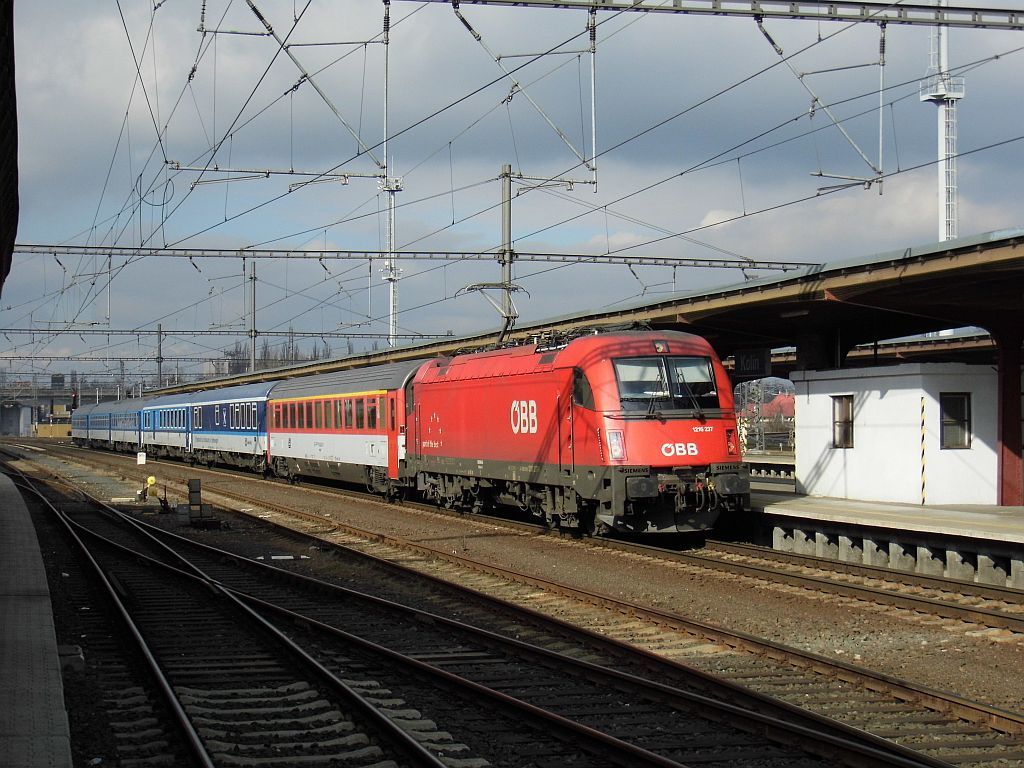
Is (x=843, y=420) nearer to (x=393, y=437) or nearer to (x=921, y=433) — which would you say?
(x=921, y=433)

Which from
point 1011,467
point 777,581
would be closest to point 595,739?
point 777,581

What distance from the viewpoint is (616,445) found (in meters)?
16.5

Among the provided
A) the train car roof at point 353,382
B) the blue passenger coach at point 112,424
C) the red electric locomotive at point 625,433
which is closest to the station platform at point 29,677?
the red electric locomotive at point 625,433

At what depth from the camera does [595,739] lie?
7102 mm

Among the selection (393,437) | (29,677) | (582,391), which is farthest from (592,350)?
(29,677)

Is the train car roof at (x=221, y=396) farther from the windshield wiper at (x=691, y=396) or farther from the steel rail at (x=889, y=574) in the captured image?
the steel rail at (x=889, y=574)

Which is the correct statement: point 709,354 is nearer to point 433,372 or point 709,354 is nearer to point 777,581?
point 777,581

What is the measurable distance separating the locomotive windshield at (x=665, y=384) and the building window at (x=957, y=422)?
4235mm

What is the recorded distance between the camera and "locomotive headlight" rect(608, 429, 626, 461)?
16.4 metres

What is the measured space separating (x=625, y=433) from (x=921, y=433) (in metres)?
5.41

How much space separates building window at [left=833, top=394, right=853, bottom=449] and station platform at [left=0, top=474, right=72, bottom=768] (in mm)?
13695

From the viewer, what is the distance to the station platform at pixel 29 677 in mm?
6609

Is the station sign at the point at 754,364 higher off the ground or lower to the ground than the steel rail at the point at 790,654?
higher

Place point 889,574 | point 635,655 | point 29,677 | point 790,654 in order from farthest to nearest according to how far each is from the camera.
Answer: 1. point 889,574
2. point 635,655
3. point 790,654
4. point 29,677
